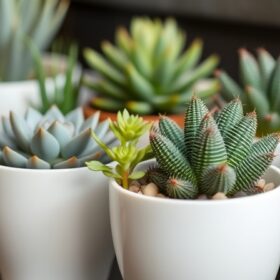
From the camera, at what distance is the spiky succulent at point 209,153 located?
0.53 m

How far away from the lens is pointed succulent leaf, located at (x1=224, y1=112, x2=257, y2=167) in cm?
55

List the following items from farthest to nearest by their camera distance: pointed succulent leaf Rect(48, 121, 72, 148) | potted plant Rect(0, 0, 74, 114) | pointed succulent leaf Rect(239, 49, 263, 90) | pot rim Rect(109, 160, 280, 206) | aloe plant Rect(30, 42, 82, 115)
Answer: potted plant Rect(0, 0, 74, 114) < aloe plant Rect(30, 42, 82, 115) < pointed succulent leaf Rect(239, 49, 263, 90) < pointed succulent leaf Rect(48, 121, 72, 148) < pot rim Rect(109, 160, 280, 206)

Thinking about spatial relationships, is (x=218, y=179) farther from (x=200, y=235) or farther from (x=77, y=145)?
(x=77, y=145)

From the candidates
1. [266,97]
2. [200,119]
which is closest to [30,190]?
[200,119]

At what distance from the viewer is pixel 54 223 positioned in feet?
2.01

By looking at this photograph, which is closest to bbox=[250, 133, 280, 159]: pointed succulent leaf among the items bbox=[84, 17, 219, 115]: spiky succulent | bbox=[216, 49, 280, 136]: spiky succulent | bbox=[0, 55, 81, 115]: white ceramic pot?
bbox=[216, 49, 280, 136]: spiky succulent

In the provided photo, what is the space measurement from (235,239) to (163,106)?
32cm

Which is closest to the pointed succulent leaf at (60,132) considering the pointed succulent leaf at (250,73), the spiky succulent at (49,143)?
the spiky succulent at (49,143)

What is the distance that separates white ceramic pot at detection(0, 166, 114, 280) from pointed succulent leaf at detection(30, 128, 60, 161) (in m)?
0.03

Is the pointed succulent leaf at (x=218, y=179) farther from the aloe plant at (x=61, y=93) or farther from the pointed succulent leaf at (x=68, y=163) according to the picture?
the aloe plant at (x=61, y=93)

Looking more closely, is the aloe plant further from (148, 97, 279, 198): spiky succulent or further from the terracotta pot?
(148, 97, 279, 198): spiky succulent

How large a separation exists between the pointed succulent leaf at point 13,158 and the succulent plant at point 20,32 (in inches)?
15.1

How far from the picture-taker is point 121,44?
0.91m

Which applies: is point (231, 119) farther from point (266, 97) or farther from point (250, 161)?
point (266, 97)
